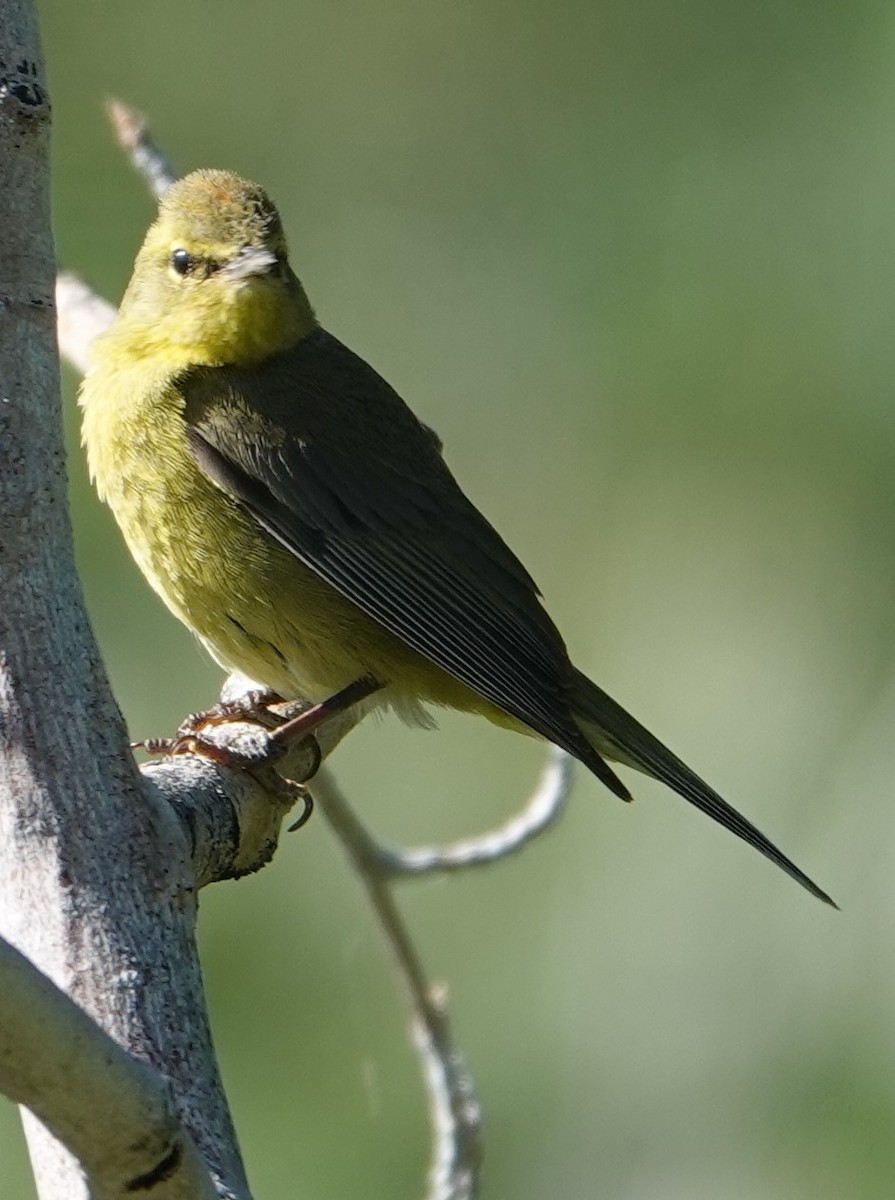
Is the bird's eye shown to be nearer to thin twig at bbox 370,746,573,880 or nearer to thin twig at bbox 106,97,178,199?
thin twig at bbox 106,97,178,199

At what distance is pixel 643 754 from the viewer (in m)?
4.15

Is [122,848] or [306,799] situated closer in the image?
[122,848]

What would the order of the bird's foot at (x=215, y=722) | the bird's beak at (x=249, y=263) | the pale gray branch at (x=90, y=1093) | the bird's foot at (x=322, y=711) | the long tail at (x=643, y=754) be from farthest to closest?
the bird's beak at (x=249, y=263) < the long tail at (x=643, y=754) < the bird's foot at (x=322, y=711) < the bird's foot at (x=215, y=722) < the pale gray branch at (x=90, y=1093)

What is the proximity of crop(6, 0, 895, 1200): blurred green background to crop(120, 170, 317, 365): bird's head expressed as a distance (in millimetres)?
1375

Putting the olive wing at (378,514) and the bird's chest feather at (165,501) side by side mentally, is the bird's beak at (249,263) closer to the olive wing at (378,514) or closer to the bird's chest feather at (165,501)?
the olive wing at (378,514)

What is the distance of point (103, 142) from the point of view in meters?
6.67

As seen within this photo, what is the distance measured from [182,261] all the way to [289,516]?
0.69 meters

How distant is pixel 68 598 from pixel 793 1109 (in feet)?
9.51

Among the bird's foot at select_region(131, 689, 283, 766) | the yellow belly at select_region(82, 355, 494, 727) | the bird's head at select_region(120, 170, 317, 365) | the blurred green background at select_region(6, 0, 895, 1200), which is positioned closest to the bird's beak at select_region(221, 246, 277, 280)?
the bird's head at select_region(120, 170, 317, 365)

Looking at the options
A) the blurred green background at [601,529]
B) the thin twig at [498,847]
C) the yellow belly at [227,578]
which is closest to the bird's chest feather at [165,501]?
the yellow belly at [227,578]

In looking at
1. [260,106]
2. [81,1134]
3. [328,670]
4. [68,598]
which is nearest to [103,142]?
[260,106]

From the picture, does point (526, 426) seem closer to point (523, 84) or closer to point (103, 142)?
point (523, 84)

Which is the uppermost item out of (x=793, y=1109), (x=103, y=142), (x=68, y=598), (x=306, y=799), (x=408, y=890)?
(x=103, y=142)

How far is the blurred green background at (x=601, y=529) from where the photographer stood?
4992 millimetres
